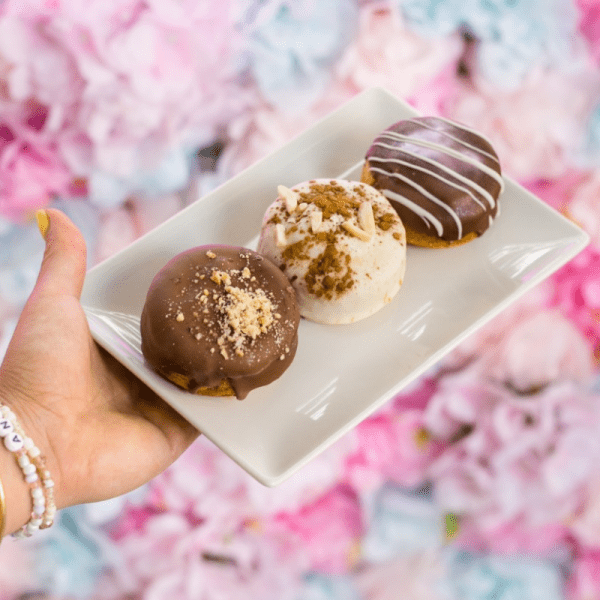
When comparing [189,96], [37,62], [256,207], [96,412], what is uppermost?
[37,62]

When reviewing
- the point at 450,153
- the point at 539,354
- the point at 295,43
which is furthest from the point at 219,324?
the point at 295,43

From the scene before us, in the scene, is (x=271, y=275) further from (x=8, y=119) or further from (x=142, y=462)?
(x=8, y=119)

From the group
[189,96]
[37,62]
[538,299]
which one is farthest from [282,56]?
[538,299]

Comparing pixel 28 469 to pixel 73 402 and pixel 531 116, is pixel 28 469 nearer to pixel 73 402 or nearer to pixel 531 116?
pixel 73 402

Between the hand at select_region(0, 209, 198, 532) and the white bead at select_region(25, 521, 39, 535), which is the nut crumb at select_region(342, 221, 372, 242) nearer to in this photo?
the hand at select_region(0, 209, 198, 532)

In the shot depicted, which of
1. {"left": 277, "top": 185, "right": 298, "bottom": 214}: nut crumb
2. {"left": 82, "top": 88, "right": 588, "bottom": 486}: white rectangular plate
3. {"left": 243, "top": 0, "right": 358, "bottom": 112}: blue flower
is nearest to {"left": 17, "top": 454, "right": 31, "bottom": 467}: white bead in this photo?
{"left": 82, "top": 88, "right": 588, "bottom": 486}: white rectangular plate

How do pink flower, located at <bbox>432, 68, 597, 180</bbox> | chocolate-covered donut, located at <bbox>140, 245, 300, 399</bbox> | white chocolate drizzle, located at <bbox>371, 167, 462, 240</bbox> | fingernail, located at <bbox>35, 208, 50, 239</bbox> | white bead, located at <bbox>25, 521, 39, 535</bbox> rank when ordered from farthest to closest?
pink flower, located at <bbox>432, 68, 597, 180</bbox>
white chocolate drizzle, located at <bbox>371, 167, 462, 240</bbox>
fingernail, located at <bbox>35, 208, 50, 239</bbox>
chocolate-covered donut, located at <bbox>140, 245, 300, 399</bbox>
white bead, located at <bbox>25, 521, 39, 535</bbox>
